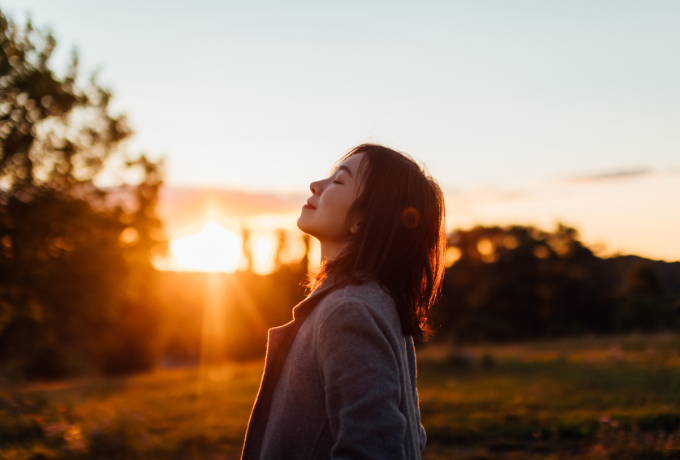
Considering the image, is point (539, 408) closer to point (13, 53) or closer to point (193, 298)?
point (13, 53)

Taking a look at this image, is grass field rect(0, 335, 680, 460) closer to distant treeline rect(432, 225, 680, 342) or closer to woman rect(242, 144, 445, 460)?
woman rect(242, 144, 445, 460)

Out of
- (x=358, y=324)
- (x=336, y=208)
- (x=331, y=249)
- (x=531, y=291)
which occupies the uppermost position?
(x=336, y=208)

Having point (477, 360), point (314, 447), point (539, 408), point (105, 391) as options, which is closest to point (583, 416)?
point (539, 408)

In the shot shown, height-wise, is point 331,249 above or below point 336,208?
below

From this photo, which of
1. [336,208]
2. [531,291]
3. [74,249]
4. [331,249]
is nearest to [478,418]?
[331,249]

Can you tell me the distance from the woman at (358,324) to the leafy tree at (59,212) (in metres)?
12.5

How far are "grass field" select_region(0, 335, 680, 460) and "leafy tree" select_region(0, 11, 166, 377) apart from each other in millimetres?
3522

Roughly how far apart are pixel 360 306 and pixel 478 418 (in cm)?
657

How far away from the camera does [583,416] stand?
668 centimetres

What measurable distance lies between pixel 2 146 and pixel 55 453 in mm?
9251

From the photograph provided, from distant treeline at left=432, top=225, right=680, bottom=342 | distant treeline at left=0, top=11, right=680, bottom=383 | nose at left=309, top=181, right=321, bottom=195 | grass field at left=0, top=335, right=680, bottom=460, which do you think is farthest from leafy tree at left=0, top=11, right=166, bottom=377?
distant treeline at left=432, top=225, right=680, bottom=342

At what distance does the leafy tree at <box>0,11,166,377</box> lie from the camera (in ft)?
38.9

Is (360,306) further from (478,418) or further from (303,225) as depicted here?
(478,418)

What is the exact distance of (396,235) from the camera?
160 cm
